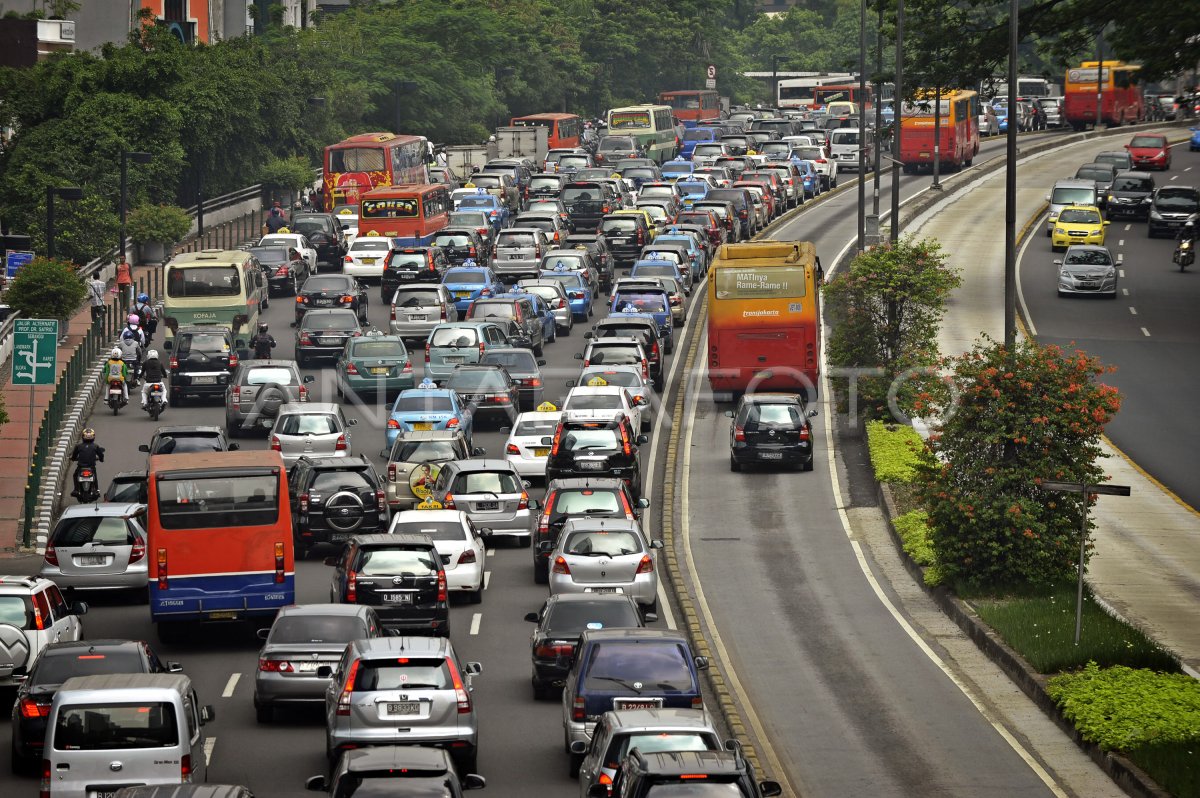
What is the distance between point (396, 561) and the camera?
26469 mm

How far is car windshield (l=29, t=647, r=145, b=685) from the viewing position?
21203mm

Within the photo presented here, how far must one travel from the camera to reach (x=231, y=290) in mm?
50031

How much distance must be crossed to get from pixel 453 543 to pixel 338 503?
3.72 meters

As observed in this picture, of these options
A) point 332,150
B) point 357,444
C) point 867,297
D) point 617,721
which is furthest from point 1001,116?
point 617,721

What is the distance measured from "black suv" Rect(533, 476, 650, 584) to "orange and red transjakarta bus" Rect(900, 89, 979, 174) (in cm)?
6003

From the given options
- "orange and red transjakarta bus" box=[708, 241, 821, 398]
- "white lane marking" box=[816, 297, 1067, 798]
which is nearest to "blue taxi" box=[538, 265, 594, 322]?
"white lane marking" box=[816, 297, 1067, 798]

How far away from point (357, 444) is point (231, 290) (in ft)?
34.7

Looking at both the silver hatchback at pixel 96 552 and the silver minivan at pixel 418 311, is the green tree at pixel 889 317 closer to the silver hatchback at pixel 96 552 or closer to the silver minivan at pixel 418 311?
the silver minivan at pixel 418 311

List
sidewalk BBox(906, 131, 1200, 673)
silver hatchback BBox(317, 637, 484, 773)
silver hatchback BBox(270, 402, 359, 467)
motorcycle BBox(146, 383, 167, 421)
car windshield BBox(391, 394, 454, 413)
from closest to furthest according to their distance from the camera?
silver hatchback BBox(317, 637, 484, 773) < sidewalk BBox(906, 131, 1200, 673) < silver hatchback BBox(270, 402, 359, 467) < car windshield BBox(391, 394, 454, 413) < motorcycle BBox(146, 383, 167, 421)

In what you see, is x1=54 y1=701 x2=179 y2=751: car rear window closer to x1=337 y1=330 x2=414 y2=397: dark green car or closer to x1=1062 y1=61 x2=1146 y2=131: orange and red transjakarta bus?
x1=337 y1=330 x2=414 y2=397: dark green car

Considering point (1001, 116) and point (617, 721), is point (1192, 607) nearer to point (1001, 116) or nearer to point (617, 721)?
point (617, 721)

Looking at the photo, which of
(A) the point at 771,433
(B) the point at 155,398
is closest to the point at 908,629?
(A) the point at 771,433

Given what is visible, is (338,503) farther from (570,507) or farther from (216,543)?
(216,543)

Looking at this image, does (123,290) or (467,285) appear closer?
(467,285)
